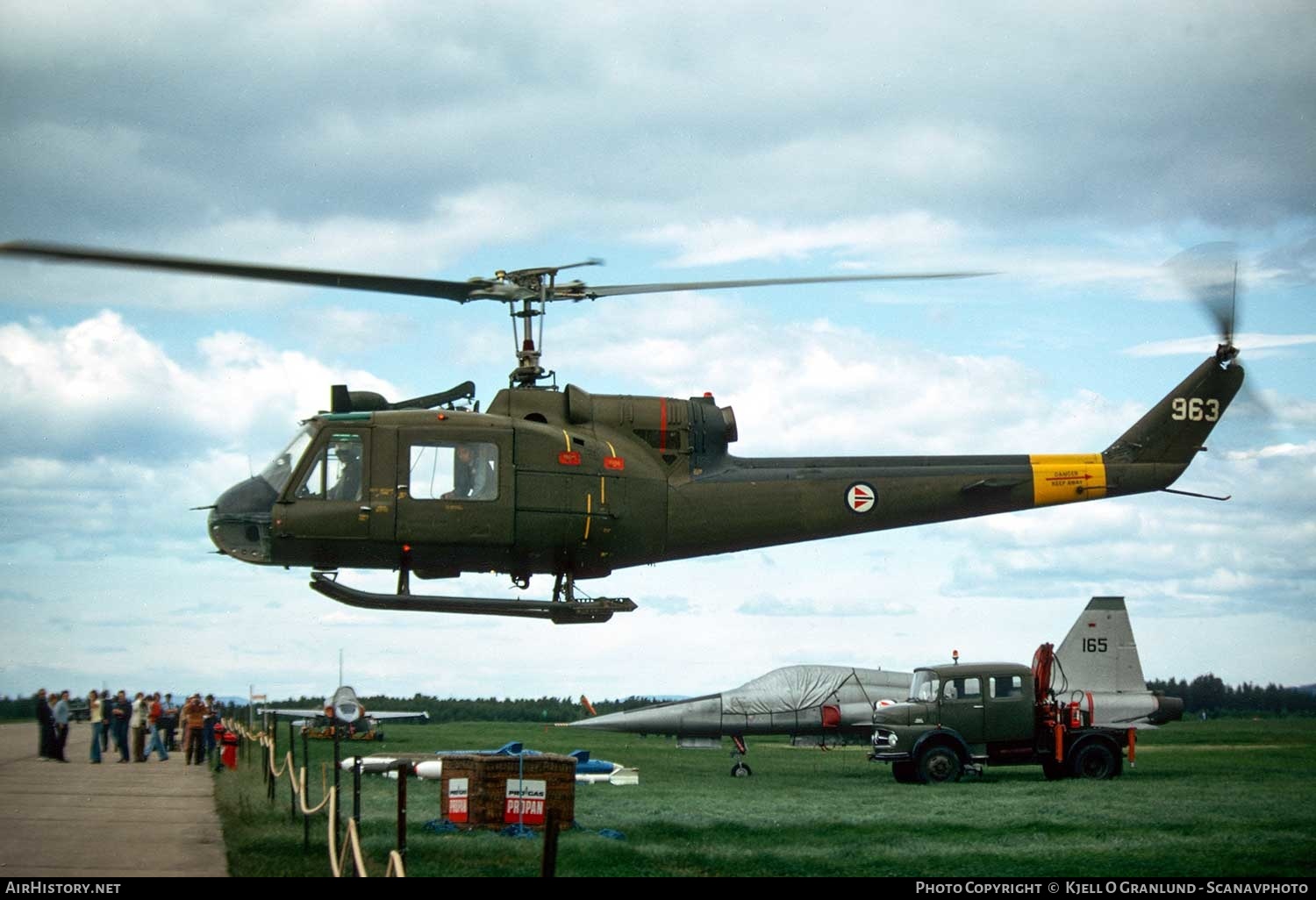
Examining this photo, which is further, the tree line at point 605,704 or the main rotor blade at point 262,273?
the tree line at point 605,704

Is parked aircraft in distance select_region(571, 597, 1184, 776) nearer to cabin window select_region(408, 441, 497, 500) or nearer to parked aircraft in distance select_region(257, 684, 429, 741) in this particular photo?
parked aircraft in distance select_region(257, 684, 429, 741)

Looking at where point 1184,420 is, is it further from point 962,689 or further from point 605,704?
point 605,704

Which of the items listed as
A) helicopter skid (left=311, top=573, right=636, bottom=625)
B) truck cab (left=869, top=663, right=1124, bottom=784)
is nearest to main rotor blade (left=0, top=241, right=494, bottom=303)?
helicopter skid (left=311, top=573, right=636, bottom=625)

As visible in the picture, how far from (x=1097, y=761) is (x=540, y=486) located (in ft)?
37.5

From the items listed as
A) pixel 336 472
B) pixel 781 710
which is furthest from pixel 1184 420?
pixel 781 710

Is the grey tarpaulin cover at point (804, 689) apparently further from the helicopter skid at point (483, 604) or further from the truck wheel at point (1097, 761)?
the helicopter skid at point (483, 604)

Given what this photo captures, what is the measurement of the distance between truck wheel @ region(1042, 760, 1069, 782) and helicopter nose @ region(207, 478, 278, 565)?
13058 mm

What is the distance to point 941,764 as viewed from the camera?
68.5ft

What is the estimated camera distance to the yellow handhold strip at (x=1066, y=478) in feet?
54.7

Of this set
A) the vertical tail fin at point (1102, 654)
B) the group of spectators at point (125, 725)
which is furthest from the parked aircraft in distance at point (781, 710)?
the group of spectators at point (125, 725)

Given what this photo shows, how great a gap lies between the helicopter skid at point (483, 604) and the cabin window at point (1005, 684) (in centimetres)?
888

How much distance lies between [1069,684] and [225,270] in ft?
55.8

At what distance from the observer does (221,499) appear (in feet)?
48.2
